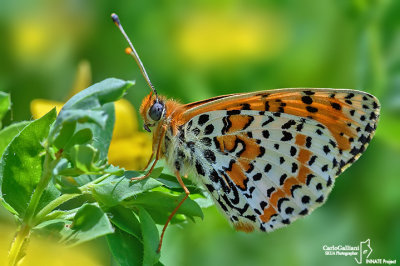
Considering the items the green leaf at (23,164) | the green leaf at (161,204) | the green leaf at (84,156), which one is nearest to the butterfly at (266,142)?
the green leaf at (161,204)

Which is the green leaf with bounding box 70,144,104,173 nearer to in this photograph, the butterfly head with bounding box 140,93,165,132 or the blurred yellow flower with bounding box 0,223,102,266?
the blurred yellow flower with bounding box 0,223,102,266

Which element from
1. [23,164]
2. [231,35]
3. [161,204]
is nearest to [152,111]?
[161,204]

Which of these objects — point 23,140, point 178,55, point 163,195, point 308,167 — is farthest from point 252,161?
point 178,55

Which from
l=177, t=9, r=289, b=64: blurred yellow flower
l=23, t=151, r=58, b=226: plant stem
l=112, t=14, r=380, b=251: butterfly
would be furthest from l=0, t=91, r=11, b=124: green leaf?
l=177, t=9, r=289, b=64: blurred yellow flower

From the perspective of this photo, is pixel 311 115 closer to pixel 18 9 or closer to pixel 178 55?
pixel 178 55

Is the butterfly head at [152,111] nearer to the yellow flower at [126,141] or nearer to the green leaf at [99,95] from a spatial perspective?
the yellow flower at [126,141]

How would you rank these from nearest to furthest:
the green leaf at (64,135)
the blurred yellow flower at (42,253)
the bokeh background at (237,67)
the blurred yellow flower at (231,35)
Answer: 1. the blurred yellow flower at (42,253)
2. the green leaf at (64,135)
3. the bokeh background at (237,67)
4. the blurred yellow flower at (231,35)
